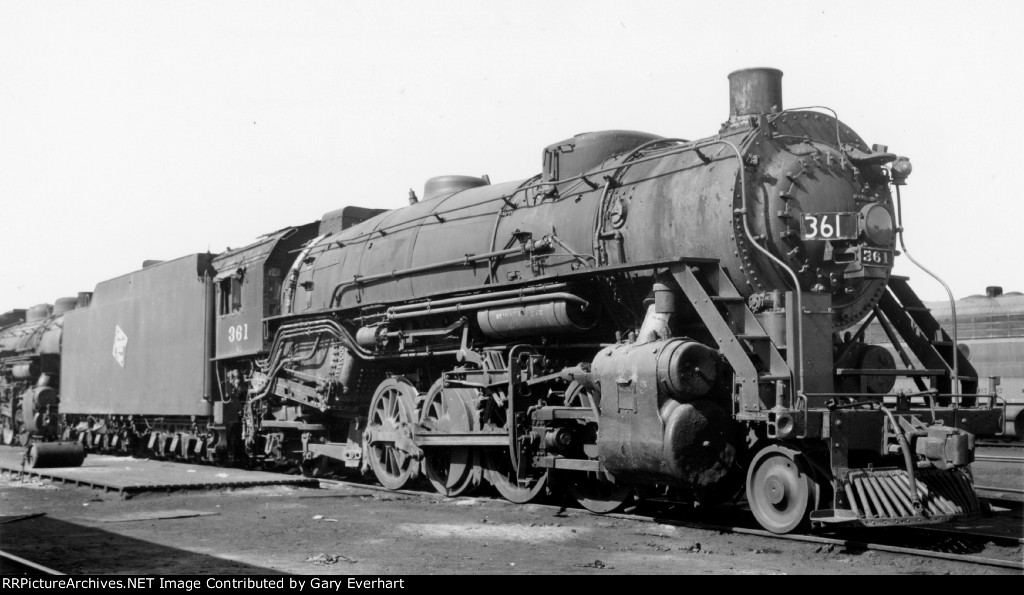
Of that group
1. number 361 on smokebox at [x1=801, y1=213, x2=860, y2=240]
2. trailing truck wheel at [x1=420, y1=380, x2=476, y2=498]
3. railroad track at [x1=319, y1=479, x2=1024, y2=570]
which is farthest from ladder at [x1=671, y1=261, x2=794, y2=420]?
trailing truck wheel at [x1=420, y1=380, x2=476, y2=498]

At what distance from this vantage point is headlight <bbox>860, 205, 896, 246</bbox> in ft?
26.8

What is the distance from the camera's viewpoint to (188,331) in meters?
16.0

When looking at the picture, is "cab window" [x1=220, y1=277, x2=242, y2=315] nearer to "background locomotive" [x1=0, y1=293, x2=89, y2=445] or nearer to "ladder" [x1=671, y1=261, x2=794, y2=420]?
"background locomotive" [x1=0, y1=293, x2=89, y2=445]

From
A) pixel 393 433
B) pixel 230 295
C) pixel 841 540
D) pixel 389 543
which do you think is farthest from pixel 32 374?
pixel 841 540

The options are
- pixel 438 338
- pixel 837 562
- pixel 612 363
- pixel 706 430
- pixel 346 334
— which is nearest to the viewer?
pixel 837 562

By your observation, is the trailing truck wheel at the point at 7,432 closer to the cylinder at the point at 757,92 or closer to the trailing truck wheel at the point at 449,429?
the trailing truck wheel at the point at 449,429

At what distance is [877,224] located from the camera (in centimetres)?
828

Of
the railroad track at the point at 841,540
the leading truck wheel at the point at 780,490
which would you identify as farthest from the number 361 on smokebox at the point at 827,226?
the railroad track at the point at 841,540

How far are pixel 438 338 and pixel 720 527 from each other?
4118 mm

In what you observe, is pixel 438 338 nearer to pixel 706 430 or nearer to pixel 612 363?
pixel 612 363

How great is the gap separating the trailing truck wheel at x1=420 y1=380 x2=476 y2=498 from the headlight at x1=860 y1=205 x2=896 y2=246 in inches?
167

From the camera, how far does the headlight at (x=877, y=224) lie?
26.8ft

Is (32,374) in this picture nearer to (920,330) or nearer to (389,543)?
(389,543)
